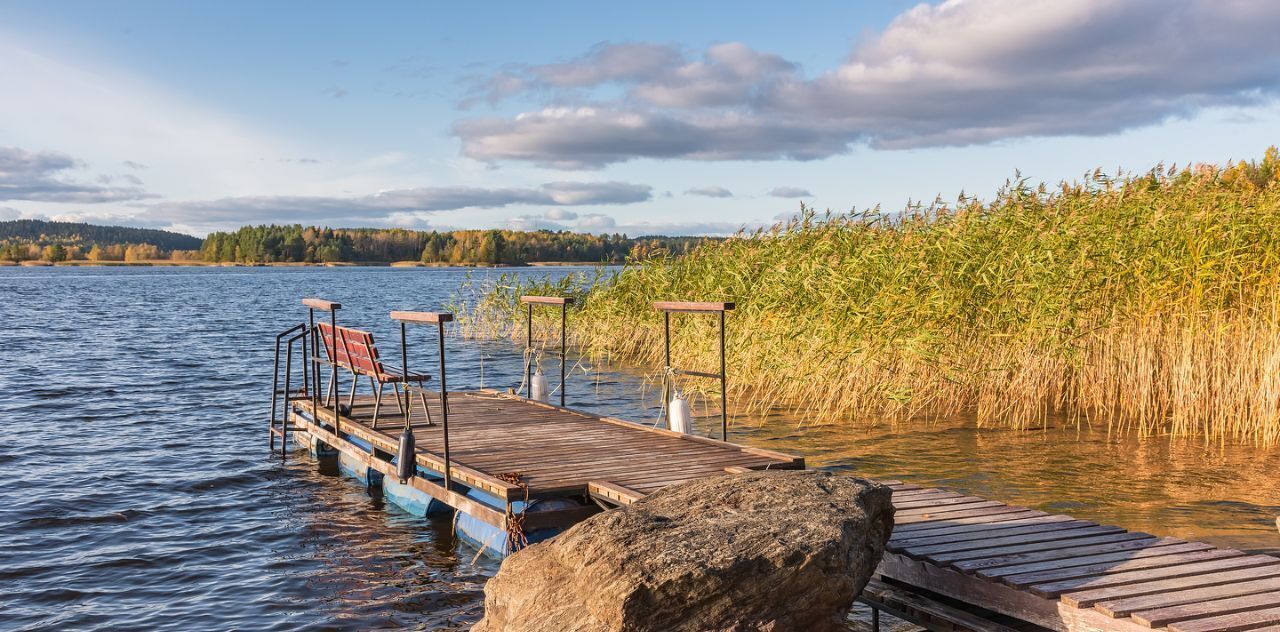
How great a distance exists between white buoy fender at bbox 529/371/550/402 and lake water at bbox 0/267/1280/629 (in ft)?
9.11

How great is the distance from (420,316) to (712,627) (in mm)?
4852

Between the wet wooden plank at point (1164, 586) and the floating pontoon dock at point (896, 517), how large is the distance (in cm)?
1

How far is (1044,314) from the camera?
13.0m

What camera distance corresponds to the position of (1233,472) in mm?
10883

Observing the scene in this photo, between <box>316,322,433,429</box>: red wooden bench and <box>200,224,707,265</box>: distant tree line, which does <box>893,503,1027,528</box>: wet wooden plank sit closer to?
<box>316,322,433,429</box>: red wooden bench

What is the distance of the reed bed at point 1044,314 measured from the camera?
39.0 feet

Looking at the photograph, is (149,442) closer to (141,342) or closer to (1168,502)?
(1168,502)

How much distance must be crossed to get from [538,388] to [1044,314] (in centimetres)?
686

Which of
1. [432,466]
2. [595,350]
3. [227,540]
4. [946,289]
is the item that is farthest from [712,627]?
[595,350]

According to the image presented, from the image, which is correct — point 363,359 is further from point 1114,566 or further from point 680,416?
point 1114,566

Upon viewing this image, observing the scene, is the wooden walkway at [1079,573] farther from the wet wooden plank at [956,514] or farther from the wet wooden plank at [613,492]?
the wet wooden plank at [613,492]

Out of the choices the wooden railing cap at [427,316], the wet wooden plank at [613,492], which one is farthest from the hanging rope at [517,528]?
the wooden railing cap at [427,316]

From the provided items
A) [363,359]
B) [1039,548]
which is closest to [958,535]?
[1039,548]

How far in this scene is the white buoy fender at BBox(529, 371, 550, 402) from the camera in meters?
13.8
